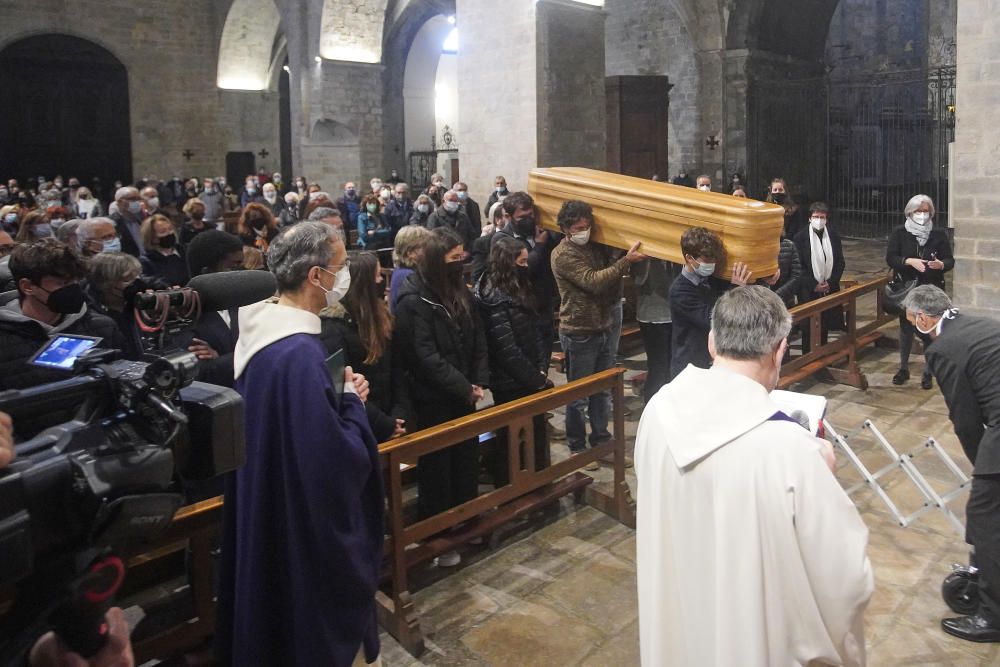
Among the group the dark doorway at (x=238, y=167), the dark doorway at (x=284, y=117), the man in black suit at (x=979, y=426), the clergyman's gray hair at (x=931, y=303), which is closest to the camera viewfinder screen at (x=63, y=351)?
the man in black suit at (x=979, y=426)

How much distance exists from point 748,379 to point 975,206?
5766 mm

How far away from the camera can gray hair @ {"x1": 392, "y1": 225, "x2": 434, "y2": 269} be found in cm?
419

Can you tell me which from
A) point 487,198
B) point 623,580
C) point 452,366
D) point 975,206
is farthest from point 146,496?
point 487,198

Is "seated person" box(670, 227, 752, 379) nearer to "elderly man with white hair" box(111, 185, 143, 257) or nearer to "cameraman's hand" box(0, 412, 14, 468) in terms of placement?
"cameraman's hand" box(0, 412, 14, 468)

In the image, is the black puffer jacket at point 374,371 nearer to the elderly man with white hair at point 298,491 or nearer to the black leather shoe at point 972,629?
the elderly man with white hair at point 298,491

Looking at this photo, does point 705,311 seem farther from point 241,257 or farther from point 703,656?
point 703,656

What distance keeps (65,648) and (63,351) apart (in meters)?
0.56

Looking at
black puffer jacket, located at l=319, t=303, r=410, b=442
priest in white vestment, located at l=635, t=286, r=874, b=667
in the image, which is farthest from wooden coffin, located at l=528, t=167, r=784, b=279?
priest in white vestment, located at l=635, t=286, r=874, b=667

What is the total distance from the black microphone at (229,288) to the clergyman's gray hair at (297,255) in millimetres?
568

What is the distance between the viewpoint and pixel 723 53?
1494cm

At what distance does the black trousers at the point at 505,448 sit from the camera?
4.34m

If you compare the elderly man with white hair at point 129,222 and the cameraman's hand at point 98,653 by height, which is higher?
the elderly man with white hair at point 129,222

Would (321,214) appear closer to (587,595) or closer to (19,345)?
(19,345)

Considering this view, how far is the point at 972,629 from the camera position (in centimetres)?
345
